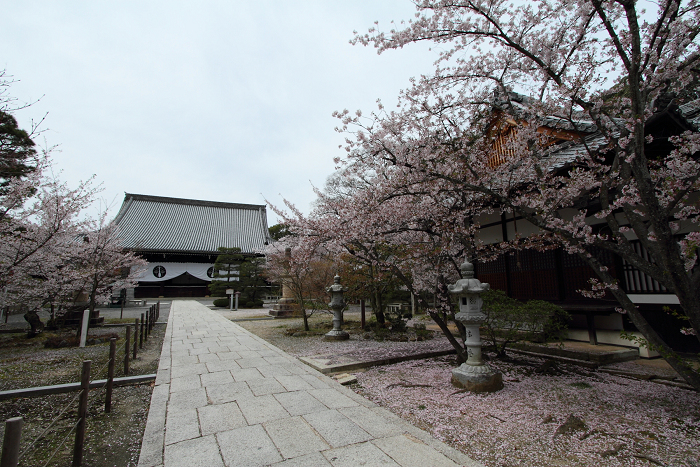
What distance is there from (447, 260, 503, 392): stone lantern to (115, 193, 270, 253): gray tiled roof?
26.0m

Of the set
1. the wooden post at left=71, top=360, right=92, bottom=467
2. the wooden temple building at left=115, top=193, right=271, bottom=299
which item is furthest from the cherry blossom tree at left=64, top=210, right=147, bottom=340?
the wooden temple building at left=115, top=193, right=271, bottom=299

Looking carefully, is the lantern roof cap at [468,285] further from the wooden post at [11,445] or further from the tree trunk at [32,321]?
the tree trunk at [32,321]

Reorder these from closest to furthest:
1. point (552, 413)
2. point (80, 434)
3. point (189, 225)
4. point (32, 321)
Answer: point (80, 434)
point (552, 413)
point (32, 321)
point (189, 225)

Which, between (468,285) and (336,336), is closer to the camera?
(468,285)

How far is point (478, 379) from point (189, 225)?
31.2 m

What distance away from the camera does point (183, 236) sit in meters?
29.1

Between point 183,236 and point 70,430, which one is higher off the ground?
point 183,236

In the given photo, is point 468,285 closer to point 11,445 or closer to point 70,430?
point 11,445

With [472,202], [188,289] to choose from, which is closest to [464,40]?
[472,202]

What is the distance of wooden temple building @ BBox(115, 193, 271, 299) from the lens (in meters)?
26.5

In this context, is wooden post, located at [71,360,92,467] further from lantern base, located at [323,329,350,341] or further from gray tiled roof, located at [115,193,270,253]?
gray tiled roof, located at [115,193,270,253]

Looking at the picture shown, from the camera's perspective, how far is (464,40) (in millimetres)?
4348

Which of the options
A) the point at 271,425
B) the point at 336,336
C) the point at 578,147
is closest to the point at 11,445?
the point at 271,425

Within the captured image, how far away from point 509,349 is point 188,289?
2621 cm
